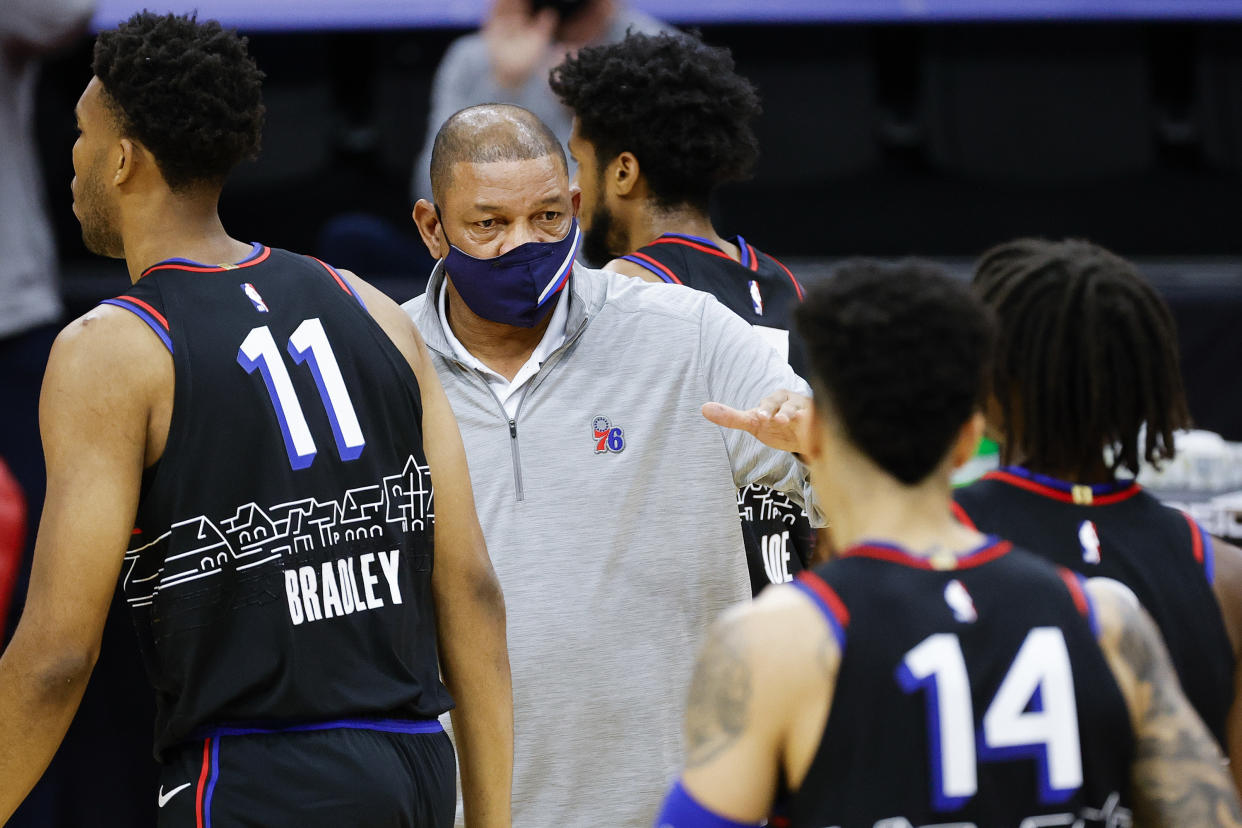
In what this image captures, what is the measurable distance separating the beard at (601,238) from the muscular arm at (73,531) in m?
1.46

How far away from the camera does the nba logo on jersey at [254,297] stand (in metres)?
2.32

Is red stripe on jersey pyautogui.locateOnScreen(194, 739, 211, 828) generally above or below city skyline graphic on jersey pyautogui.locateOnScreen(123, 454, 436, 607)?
below

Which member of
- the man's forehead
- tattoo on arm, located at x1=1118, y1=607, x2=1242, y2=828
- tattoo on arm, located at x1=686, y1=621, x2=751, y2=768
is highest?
the man's forehead

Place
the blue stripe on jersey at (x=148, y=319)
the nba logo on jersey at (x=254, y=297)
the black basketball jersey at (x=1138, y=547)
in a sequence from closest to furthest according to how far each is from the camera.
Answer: the black basketball jersey at (x=1138, y=547), the blue stripe on jersey at (x=148, y=319), the nba logo on jersey at (x=254, y=297)

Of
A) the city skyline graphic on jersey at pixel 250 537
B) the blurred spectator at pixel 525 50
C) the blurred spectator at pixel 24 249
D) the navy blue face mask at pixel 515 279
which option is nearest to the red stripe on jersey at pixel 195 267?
the city skyline graphic on jersey at pixel 250 537

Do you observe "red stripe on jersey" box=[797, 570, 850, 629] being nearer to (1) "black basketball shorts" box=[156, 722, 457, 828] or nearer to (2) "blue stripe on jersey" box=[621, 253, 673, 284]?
(1) "black basketball shorts" box=[156, 722, 457, 828]

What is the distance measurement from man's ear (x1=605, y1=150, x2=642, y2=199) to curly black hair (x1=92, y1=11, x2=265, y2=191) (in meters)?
1.15

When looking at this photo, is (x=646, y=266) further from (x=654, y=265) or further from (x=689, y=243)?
(x=689, y=243)

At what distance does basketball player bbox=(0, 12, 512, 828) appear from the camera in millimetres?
2150

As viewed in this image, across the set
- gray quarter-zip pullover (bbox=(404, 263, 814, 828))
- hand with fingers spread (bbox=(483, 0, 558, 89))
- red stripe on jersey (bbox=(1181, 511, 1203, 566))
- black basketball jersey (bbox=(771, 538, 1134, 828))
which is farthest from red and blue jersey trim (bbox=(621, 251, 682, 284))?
hand with fingers spread (bbox=(483, 0, 558, 89))

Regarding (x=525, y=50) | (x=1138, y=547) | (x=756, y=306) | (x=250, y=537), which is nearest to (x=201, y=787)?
(x=250, y=537)

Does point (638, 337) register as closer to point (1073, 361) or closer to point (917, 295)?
point (1073, 361)

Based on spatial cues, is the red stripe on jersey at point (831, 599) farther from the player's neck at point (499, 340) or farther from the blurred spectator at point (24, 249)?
the blurred spectator at point (24, 249)

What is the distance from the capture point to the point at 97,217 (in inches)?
95.7
